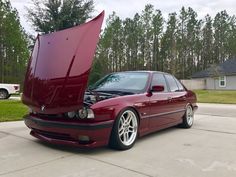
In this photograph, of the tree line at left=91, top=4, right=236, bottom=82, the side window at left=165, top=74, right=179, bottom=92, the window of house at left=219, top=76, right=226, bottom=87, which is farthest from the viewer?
the tree line at left=91, top=4, right=236, bottom=82

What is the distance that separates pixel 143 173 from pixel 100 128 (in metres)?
1.05

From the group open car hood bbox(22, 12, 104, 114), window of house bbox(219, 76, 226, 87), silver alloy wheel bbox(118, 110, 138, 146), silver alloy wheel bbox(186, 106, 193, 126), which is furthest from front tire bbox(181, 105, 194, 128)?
window of house bbox(219, 76, 226, 87)

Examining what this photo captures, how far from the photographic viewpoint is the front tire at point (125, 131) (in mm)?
4961

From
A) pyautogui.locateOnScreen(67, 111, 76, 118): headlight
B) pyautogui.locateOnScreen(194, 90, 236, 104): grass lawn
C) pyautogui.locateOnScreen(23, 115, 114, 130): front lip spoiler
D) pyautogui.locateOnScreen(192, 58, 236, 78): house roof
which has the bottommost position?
pyautogui.locateOnScreen(194, 90, 236, 104): grass lawn

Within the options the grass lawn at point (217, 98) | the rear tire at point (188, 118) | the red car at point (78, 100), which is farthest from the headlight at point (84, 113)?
the grass lawn at point (217, 98)

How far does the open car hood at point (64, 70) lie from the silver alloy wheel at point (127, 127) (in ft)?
3.09

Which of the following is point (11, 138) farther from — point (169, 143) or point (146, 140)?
point (169, 143)

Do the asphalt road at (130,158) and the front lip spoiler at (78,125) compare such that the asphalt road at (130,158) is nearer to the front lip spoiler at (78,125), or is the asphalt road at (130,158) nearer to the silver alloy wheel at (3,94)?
→ the front lip spoiler at (78,125)

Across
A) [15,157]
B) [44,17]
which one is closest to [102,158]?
[15,157]

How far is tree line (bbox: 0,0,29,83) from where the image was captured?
4056cm

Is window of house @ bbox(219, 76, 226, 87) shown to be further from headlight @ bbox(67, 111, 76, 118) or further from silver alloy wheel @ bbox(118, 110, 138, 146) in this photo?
headlight @ bbox(67, 111, 76, 118)

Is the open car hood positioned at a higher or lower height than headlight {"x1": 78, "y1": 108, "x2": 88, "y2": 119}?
higher

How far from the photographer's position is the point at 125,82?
20.4 feet

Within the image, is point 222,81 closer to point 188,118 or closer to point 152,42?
point 152,42
